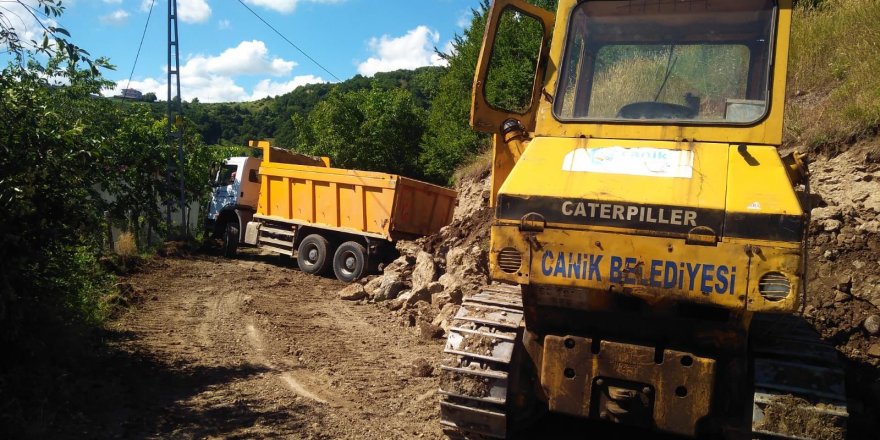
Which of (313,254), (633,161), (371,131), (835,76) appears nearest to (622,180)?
(633,161)

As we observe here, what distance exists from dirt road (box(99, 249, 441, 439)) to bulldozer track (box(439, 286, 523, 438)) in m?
0.88

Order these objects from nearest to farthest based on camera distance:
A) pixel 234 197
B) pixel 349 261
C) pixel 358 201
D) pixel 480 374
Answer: pixel 480 374 < pixel 358 201 < pixel 349 261 < pixel 234 197

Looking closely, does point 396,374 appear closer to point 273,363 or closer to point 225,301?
point 273,363

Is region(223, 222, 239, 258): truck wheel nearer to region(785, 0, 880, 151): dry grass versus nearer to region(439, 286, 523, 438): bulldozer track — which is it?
region(785, 0, 880, 151): dry grass

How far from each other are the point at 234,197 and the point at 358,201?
4.93 meters

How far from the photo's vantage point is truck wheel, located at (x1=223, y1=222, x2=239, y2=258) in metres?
16.5

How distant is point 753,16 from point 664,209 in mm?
1608

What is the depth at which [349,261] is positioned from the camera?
1347 cm

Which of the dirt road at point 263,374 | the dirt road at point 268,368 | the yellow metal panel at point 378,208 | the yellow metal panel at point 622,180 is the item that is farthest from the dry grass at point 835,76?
the yellow metal panel at point 378,208

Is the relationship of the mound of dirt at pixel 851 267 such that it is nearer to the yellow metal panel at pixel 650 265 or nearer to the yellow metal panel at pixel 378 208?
the yellow metal panel at pixel 650 265

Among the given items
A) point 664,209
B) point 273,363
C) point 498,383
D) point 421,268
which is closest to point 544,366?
point 498,383

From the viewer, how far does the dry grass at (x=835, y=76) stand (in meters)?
7.97

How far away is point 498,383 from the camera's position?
4.02m

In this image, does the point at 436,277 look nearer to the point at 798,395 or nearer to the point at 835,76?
the point at 835,76
